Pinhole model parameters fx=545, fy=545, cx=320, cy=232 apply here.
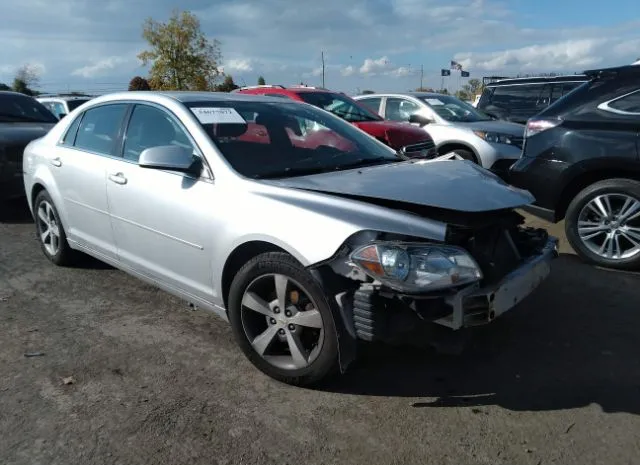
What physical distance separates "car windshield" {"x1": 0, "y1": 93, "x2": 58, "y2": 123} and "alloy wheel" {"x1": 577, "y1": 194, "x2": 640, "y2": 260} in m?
7.82

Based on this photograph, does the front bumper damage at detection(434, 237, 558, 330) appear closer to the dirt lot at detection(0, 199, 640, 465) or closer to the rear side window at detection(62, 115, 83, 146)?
the dirt lot at detection(0, 199, 640, 465)

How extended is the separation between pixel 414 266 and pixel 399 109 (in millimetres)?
7756

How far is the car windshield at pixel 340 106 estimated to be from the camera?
8703 millimetres

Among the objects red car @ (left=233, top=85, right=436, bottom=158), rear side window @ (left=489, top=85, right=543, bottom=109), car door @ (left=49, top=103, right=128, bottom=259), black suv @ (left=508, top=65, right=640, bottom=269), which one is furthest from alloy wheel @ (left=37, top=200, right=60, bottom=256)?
rear side window @ (left=489, top=85, right=543, bottom=109)

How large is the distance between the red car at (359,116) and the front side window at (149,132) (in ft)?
13.5

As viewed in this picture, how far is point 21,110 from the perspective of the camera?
8.54 m

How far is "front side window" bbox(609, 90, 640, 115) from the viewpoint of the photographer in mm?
4794

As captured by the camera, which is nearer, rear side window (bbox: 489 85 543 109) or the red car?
the red car

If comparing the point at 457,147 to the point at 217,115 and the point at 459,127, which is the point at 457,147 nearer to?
the point at 459,127

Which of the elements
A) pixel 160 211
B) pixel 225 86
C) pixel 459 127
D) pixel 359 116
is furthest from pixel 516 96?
pixel 225 86

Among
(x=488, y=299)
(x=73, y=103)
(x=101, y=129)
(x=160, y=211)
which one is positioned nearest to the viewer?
(x=488, y=299)

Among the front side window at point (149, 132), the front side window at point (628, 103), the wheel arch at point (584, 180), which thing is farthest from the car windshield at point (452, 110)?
the front side window at point (149, 132)

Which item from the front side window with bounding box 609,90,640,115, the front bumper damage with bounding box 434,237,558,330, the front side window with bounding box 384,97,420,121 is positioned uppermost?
the front side window with bounding box 609,90,640,115

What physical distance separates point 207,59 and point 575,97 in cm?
1917
